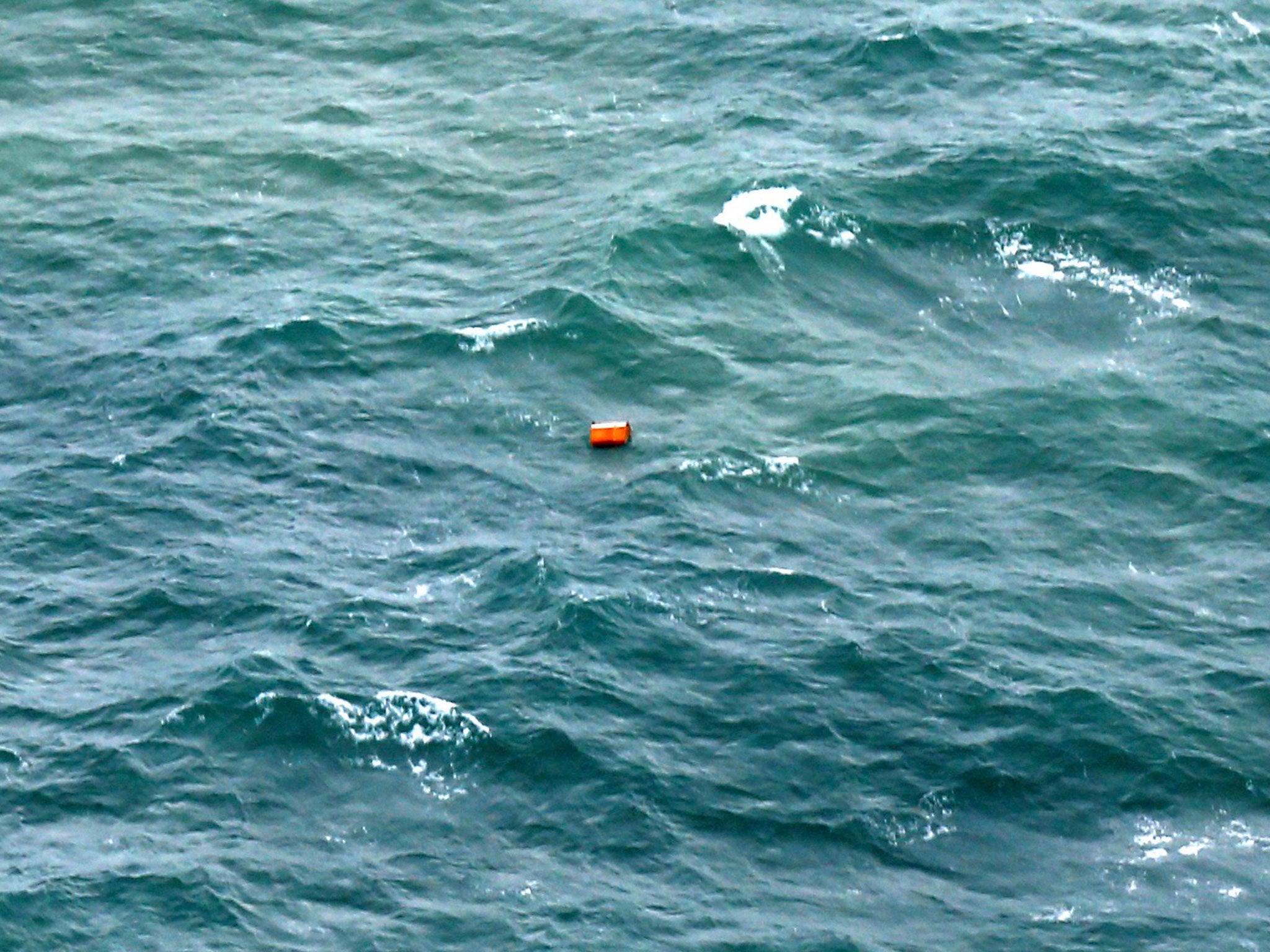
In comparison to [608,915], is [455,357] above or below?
above

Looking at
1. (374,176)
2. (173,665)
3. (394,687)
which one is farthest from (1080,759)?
(374,176)

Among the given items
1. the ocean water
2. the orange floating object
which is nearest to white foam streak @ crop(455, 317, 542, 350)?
the ocean water

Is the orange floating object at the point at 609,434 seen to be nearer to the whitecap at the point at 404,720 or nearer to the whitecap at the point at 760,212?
the whitecap at the point at 760,212

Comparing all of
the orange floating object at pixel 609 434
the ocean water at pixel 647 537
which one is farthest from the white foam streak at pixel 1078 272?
the orange floating object at pixel 609 434

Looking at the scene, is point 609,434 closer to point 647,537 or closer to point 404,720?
point 647,537

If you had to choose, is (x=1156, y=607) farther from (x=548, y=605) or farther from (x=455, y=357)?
(x=455, y=357)

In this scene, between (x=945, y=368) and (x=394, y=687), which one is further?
(x=945, y=368)
